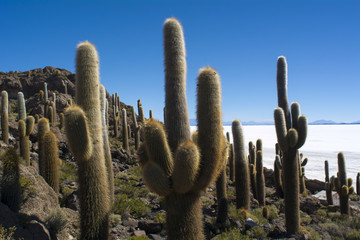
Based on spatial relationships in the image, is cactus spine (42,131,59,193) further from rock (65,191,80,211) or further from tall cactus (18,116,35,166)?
tall cactus (18,116,35,166)

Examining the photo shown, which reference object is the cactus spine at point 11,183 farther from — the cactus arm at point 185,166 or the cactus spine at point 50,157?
the cactus arm at point 185,166

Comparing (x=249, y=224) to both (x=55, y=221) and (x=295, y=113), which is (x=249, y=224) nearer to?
(x=295, y=113)

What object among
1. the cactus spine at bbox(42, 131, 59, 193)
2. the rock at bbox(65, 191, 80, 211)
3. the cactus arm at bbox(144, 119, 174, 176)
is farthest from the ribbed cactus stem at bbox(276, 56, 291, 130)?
the cactus spine at bbox(42, 131, 59, 193)

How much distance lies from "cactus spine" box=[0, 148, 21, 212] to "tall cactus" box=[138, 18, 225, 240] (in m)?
3.27

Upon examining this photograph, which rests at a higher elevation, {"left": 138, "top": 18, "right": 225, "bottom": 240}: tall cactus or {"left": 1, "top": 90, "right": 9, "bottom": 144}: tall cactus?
{"left": 1, "top": 90, "right": 9, "bottom": 144}: tall cactus

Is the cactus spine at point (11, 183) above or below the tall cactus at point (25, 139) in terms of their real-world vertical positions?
below

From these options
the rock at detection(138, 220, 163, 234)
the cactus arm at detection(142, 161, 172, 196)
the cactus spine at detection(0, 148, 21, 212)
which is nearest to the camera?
the cactus arm at detection(142, 161, 172, 196)

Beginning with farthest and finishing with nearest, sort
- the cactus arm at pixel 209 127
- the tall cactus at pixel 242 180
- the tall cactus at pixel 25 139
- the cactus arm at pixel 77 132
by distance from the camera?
1. the tall cactus at pixel 25 139
2. the tall cactus at pixel 242 180
3. the cactus arm at pixel 77 132
4. the cactus arm at pixel 209 127

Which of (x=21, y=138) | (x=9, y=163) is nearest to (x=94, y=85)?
(x=9, y=163)

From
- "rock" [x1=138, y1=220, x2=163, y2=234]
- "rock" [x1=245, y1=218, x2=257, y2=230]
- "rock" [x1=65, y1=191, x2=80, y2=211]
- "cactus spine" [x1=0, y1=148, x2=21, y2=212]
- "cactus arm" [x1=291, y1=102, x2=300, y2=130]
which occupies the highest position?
"cactus arm" [x1=291, y1=102, x2=300, y2=130]

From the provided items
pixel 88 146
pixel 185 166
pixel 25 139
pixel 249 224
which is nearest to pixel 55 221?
pixel 88 146

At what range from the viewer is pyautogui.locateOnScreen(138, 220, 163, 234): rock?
9255mm

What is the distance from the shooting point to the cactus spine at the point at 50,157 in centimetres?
890

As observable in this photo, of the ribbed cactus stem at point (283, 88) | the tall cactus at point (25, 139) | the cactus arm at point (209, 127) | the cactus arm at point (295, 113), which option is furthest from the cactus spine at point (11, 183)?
the cactus arm at point (295, 113)
